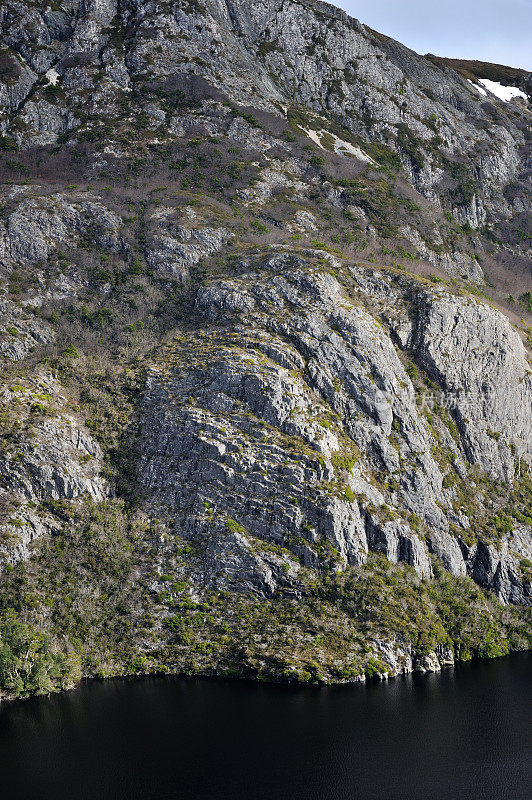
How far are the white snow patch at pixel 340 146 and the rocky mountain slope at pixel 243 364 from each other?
1288mm

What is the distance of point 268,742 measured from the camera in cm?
5844

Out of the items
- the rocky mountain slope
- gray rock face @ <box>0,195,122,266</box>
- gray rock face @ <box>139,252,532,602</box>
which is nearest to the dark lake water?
the rocky mountain slope

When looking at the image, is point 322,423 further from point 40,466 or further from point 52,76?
point 52,76

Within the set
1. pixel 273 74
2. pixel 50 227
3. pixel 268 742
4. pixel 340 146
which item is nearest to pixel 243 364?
pixel 50 227

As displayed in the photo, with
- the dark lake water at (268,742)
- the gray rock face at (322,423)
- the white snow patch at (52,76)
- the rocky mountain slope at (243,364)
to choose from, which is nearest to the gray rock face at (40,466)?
the rocky mountain slope at (243,364)

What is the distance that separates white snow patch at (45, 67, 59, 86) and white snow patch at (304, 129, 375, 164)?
207 ft

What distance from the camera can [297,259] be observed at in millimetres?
118875

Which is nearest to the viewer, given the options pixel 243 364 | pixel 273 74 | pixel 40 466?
pixel 40 466

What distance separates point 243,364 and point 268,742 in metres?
54.4

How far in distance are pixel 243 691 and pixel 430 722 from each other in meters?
19.7

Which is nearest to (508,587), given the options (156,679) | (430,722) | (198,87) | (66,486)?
(430,722)

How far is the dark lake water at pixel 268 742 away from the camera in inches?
2037

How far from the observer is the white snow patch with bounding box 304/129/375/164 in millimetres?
165000

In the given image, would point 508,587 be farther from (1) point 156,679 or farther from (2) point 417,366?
(1) point 156,679
